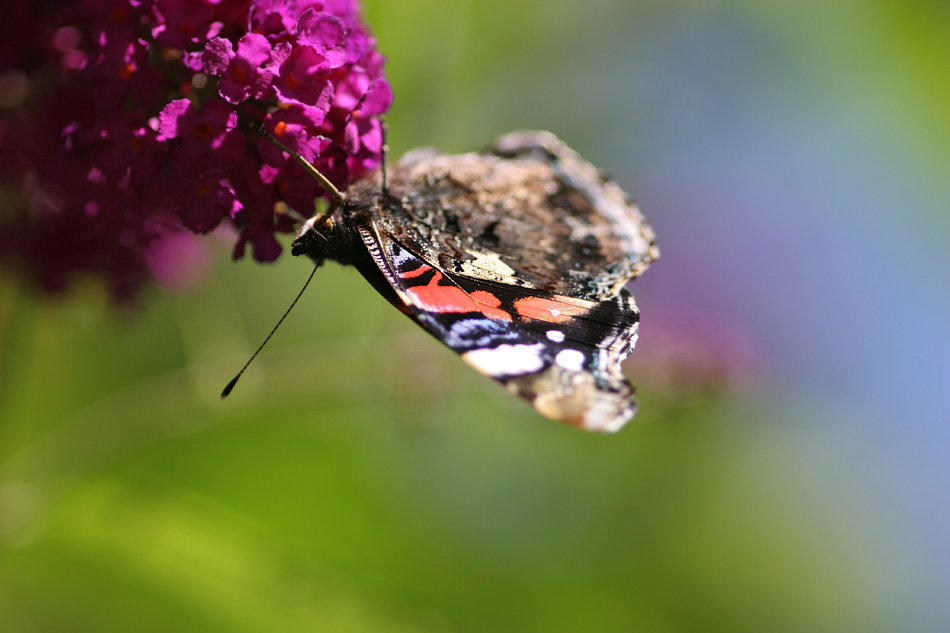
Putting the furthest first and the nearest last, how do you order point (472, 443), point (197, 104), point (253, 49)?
point (472, 443)
point (197, 104)
point (253, 49)

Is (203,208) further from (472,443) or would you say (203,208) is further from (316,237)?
(472,443)

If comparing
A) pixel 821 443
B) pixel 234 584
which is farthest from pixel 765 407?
pixel 234 584

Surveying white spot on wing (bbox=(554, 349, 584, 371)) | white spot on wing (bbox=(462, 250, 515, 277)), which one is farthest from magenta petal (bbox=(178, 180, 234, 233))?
white spot on wing (bbox=(554, 349, 584, 371))

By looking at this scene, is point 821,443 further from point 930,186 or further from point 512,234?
point 512,234

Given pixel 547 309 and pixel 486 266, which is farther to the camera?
pixel 486 266

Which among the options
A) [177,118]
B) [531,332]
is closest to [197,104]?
[177,118]

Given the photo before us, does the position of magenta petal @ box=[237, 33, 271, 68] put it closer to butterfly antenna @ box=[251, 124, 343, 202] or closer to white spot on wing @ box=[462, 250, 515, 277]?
butterfly antenna @ box=[251, 124, 343, 202]

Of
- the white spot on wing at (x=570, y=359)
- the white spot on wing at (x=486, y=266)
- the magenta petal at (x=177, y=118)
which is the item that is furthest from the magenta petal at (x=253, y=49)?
the white spot on wing at (x=570, y=359)
